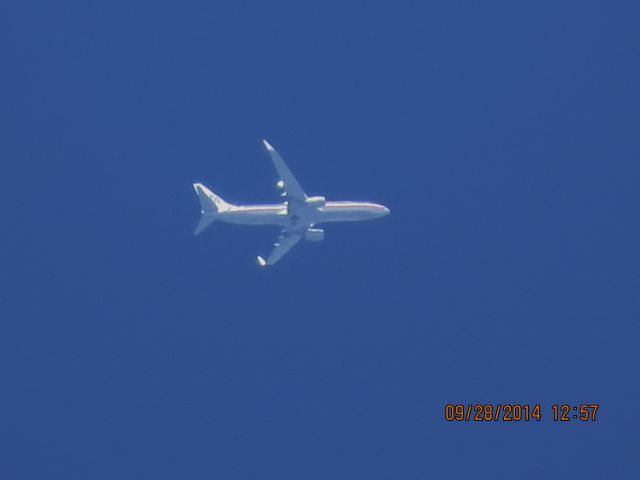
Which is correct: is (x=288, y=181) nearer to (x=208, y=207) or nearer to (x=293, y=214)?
(x=293, y=214)

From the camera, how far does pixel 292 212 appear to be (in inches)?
3797

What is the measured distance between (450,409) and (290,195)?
2213 centimetres

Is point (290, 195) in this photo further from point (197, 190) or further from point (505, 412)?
point (505, 412)

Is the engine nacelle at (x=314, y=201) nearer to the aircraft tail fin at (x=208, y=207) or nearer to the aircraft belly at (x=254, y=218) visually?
the aircraft belly at (x=254, y=218)

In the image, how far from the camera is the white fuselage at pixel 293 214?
96.6 metres

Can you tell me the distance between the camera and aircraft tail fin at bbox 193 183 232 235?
97312 millimetres

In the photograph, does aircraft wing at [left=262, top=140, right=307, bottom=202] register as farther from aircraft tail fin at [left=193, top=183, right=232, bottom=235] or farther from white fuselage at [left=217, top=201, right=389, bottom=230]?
aircraft tail fin at [left=193, top=183, right=232, bottom=235]

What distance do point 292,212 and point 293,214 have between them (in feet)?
0.69

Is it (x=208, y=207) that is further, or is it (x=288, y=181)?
(x=208, y=207)

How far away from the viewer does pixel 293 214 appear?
317ft

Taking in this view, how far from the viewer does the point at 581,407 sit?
102 m

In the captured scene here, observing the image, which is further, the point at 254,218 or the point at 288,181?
the point at 254,218

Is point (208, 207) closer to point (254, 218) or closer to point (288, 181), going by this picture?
point (254, 218)

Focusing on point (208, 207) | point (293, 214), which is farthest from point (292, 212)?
point (208, 207)
